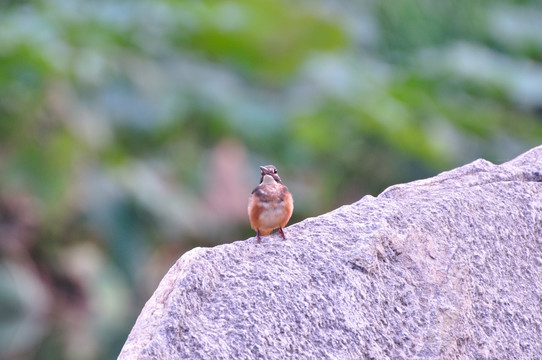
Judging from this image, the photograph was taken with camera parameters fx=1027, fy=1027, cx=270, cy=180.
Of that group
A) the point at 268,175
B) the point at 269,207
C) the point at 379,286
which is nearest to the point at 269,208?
the point at 269,207

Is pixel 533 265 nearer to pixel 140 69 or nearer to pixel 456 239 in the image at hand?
pixel 456 239

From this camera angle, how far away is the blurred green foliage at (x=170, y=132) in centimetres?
998

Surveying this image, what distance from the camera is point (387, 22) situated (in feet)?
51.2

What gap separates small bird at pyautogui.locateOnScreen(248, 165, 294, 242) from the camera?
3.29 meters

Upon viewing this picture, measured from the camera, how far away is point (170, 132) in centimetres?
1111

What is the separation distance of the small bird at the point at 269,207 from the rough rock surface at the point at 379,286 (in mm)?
119

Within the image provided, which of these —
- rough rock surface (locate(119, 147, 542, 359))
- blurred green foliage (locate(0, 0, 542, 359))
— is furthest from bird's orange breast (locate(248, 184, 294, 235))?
blurred green foliage (locate(0, 0, 542, 359))

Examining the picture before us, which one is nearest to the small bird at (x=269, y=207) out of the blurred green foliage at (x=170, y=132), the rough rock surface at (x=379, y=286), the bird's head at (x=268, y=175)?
the bird's head at (x=268, y=175)

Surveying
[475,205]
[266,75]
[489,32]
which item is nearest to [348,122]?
[266,75]

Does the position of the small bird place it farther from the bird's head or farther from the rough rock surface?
the rough rock surface

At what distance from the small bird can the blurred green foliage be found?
6160 mm

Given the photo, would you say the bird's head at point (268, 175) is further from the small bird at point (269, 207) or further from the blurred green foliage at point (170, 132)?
the blurred green foliage at point (170, 132)

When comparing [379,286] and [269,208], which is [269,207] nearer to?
[269,208]

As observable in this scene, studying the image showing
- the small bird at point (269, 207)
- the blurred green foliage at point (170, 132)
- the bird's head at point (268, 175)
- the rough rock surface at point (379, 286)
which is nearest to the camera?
the rough rock surface at point (379, 286)
